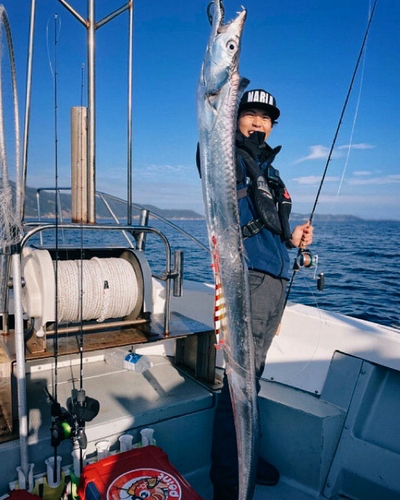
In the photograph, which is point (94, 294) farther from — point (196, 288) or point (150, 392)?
point (196, 288)

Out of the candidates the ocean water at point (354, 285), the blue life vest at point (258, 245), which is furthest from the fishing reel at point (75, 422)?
the ocean water at point (354, 285)

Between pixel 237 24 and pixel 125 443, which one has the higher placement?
pixel 237 24

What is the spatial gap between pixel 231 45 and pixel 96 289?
216 centimetres

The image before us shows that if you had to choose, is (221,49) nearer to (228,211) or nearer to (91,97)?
(228,211)

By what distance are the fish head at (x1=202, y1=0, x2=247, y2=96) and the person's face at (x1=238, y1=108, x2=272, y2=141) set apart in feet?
4.58

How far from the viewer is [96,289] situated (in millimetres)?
3127

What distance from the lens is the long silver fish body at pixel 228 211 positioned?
5.00ft

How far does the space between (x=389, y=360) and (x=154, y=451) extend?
2000 millimetres

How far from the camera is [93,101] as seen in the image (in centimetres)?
324

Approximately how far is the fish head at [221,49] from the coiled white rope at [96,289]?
1833 mm

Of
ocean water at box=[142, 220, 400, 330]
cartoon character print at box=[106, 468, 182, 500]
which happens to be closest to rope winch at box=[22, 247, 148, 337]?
cartoon character print at box=[106, 468, 182, 500]

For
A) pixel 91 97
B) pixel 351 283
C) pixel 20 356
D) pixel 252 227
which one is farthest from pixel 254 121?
pixel 351 283

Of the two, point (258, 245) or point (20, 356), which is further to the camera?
point (258, 245)

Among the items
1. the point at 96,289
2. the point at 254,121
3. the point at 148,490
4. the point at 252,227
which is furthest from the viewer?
the point at 96,289
